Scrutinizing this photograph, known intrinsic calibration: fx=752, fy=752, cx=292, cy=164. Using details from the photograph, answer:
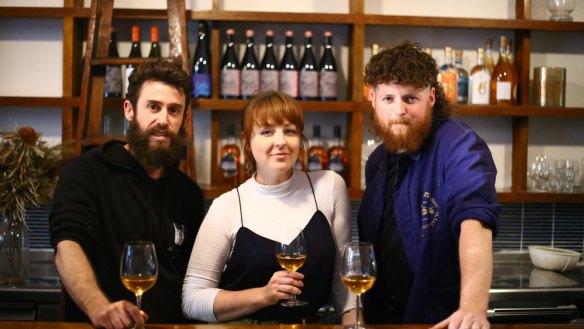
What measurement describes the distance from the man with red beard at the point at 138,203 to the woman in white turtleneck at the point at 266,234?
19 cm

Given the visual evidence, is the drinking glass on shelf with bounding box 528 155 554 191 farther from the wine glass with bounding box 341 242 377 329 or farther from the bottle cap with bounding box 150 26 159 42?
the wine glass with bounding box 341 242 377 329

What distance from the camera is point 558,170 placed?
3.39 metres

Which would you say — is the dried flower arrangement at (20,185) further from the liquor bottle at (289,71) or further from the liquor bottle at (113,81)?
the liquor bottle at (289,71)

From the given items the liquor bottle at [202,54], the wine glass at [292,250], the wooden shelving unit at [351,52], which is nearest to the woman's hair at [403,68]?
the wine glass at [292,250]

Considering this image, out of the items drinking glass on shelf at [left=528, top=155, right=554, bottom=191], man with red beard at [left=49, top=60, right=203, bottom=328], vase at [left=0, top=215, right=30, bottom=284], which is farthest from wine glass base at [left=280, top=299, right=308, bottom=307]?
drinking glass on shelf at [left=528, top=155, right=554, bottom=191]

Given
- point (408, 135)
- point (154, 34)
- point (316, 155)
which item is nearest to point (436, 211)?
point (408, 135)

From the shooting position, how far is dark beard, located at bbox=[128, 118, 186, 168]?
2199mm

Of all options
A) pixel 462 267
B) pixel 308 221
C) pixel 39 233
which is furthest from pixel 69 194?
pixel 39 233

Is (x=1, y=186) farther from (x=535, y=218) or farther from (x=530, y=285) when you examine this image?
(x=535, y=218)

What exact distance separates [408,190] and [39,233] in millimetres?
1983

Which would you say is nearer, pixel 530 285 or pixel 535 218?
pixel 530 285

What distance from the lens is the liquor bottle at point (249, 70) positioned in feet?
10.6

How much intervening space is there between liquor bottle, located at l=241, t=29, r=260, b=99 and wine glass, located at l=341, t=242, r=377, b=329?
1.65 meters

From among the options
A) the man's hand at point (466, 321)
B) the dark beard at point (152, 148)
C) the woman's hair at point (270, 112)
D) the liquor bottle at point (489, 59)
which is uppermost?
the liquor bottle at point (489, 59)
